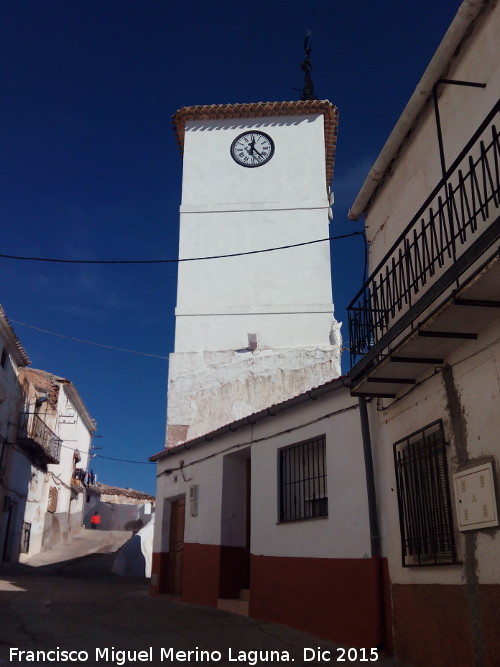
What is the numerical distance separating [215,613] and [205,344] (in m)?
8.99

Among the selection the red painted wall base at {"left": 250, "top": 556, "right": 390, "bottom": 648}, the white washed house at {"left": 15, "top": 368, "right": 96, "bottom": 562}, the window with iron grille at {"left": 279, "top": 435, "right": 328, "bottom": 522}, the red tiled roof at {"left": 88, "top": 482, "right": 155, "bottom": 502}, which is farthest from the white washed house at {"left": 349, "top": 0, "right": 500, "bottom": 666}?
the red tiled roof at {"left": 88, "top": 482, "right": 155, "bottom": 502}

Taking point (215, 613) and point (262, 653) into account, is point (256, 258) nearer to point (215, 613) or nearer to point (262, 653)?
point (215, 613)

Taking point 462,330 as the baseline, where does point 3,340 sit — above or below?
above

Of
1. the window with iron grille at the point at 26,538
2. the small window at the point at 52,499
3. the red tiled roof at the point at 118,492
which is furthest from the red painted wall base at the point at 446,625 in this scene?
the red tiled roof at the point at 118,492

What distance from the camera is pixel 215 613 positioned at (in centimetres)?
1059

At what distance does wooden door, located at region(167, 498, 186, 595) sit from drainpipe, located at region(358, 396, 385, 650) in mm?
6835

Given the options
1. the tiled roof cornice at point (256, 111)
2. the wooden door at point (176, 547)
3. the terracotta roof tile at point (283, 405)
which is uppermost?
the tiled roof cornice at point (256, 111)

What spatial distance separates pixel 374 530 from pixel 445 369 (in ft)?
7.45

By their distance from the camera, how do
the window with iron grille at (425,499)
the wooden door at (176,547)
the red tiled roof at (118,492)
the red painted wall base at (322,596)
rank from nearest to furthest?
the window with iron grille at (425,499)
the red painted wall base at (322,596)
the wooden door at (176,547)
the red tiled roof at (118,492)

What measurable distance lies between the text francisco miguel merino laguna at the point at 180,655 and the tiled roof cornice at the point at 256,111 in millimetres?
17245

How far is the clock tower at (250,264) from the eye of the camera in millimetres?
17719

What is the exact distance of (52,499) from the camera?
28.5 metres

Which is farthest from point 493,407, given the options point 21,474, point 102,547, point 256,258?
point 102,547

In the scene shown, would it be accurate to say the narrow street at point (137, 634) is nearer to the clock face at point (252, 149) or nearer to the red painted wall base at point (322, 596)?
the red painted wall base at point (322, 596)
